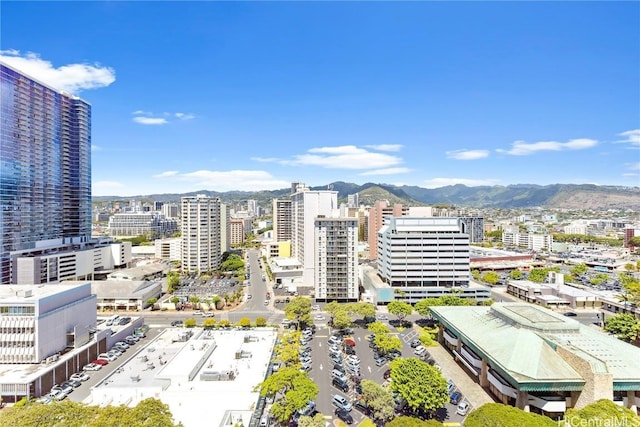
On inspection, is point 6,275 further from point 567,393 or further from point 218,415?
point 567,393

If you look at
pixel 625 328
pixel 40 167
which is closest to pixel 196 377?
pixel 625 328

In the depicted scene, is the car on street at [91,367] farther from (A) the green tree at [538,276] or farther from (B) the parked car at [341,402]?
(A) the green tree at [538,276]

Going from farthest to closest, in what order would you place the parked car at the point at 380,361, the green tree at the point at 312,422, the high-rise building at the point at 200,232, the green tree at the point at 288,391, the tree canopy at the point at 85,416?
the high-rise building at the point at 200,232 → the parked car at the point at 380,361 → the green tree at the point at 288,391 → the green tree at the point at 312,422 → the tree canopy at the point at 85,416

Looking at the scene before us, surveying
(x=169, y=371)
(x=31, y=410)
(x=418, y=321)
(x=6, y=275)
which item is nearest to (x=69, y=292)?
(x=169, y=371)

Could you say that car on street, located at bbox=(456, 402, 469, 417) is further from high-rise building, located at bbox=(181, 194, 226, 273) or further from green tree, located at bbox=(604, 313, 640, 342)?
high-rise building, located at bbox=(181, 194, 226, 273)

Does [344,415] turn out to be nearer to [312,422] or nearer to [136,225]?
[312,422]

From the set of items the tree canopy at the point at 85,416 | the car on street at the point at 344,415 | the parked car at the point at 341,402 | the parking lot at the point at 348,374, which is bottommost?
the parking lot at the point at 348,374

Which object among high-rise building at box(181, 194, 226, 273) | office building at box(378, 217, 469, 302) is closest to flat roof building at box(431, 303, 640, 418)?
office building at box(378, 217, 469, 302)

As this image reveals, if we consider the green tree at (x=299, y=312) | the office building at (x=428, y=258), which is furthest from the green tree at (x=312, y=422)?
the office building at (x=428, y=258)
